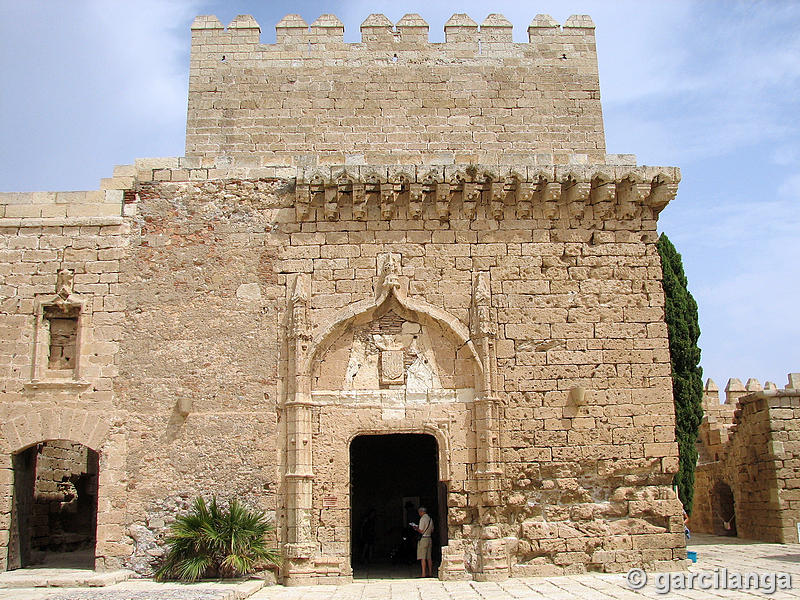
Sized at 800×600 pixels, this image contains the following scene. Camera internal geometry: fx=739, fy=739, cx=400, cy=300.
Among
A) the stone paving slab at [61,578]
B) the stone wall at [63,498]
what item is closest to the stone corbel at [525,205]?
the stone paving slab at [61,578]

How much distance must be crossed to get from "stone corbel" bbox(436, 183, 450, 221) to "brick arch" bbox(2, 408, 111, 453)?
5.09m

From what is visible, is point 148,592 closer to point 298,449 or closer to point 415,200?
point 298,449

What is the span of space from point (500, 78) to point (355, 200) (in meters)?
3.38

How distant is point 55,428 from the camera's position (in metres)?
9.36

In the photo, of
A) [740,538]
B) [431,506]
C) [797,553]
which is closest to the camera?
[797,553]

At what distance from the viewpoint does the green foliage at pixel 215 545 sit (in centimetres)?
859

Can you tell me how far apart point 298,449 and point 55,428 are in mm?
3121

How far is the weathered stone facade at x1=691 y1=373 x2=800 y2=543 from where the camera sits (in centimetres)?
1392

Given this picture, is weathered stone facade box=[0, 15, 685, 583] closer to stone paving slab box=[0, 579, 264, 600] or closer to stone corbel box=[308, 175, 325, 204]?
stone corbel box=[308, 175, 325, 204]

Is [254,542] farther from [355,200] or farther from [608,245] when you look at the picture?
[608,245]

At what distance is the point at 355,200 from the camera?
32.3 ft

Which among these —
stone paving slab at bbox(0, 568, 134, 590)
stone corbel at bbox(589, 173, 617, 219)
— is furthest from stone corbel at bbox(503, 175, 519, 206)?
stone paving slab at bbox(0, 568, 134, 590)

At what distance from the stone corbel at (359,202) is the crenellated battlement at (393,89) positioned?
1.43 metres

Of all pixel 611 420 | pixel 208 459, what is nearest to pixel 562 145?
pixel 611 420
